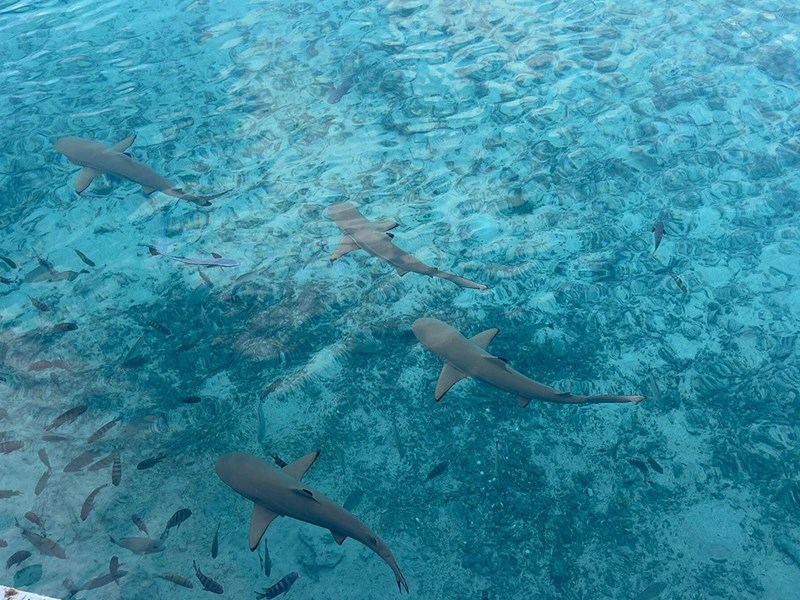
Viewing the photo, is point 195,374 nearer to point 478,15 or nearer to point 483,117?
point 483,117

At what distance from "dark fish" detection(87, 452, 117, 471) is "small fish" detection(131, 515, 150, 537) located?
567 mm

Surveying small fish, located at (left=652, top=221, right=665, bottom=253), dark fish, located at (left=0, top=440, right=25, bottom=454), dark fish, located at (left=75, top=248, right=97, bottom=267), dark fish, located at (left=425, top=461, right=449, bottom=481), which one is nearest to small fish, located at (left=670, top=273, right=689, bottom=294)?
small fish, located at (left=652, top=221, right=665, bottom=253)

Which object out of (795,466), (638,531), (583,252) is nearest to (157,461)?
(638,531)

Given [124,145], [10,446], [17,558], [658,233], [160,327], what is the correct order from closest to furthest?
[17,558], [10,446], [160,327], [658,233], [124,145]

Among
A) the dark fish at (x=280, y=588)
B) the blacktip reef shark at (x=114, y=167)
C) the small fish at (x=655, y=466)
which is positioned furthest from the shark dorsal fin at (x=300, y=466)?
the blacktip reef shark at (x=114, y=167)

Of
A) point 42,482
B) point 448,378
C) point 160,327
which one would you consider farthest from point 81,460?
point 448,378

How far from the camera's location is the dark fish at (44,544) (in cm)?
432

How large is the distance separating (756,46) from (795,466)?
658 cm

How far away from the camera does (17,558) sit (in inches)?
168

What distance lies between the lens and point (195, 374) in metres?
5.31

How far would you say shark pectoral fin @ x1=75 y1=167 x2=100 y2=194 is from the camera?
6.58 meters

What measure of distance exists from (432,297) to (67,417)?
366cm

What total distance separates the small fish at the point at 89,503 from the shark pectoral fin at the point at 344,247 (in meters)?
2.93

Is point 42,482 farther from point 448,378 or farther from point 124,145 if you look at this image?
point 124,145
